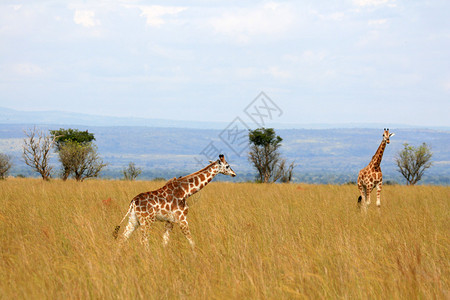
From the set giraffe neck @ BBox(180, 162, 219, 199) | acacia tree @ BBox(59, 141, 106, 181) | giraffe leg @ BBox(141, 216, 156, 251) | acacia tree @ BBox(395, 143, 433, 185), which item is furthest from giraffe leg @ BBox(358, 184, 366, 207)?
acacia tree @ BBox(395, 143, 433, 185)

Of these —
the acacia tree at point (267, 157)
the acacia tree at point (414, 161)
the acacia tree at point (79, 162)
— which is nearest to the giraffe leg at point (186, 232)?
the acacia tree at point (79, 162)

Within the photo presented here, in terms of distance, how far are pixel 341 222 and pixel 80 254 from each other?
5.45m

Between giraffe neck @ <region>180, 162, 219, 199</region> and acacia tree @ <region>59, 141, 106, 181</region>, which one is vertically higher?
giraffe neck @ <region>180, 162, 219, 199</region>

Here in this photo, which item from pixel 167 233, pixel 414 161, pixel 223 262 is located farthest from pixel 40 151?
pixel 414 161

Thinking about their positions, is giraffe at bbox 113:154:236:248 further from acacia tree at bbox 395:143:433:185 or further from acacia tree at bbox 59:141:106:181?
acacia tree at bbox 395:143:433:185

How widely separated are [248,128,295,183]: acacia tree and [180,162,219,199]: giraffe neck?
1016 inches

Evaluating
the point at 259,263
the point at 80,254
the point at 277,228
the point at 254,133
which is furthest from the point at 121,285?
the point at 254,133

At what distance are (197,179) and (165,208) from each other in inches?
40.6

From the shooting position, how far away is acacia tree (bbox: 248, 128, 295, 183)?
117ft

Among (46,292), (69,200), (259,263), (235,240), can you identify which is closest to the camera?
(46,292)

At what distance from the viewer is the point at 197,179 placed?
8.94m

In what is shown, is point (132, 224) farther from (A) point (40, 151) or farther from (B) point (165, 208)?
(A) point (40, 151)

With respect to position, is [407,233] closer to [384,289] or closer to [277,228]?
[277,228]

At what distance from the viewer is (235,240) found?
7.47 metres
